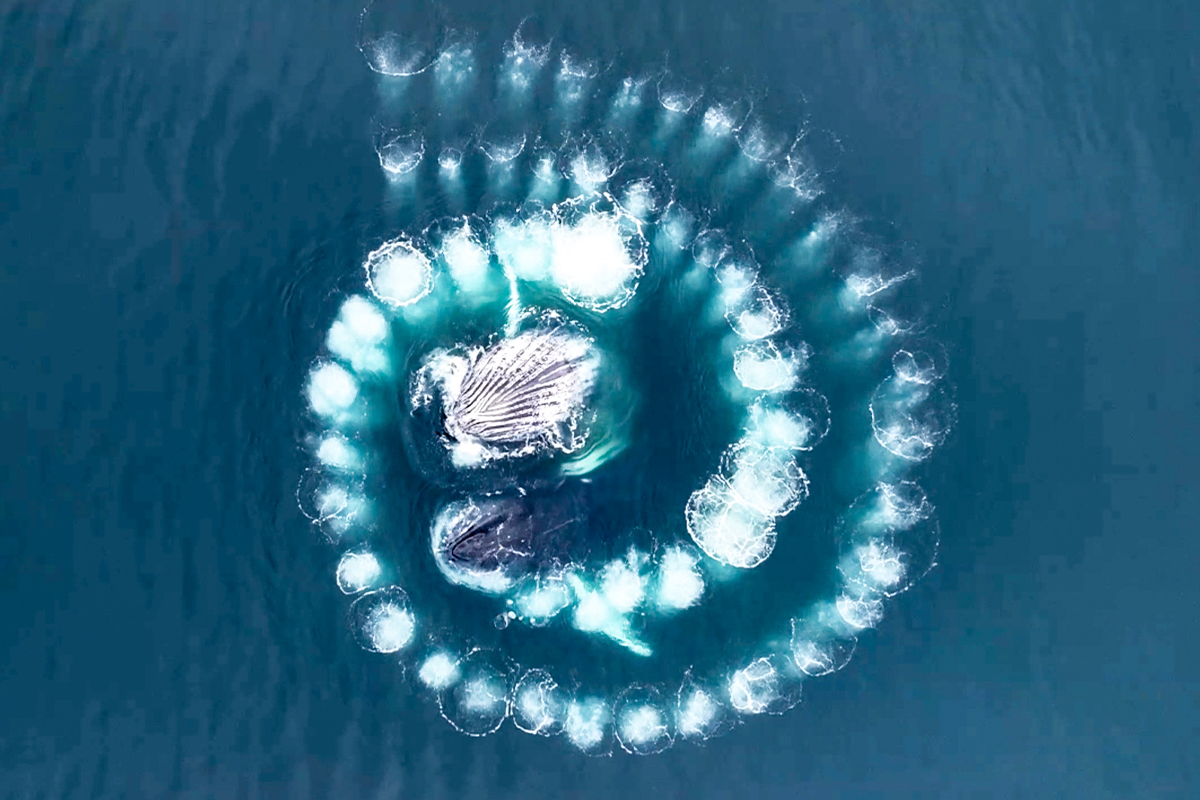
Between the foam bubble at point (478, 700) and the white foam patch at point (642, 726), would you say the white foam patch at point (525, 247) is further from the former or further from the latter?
the white foam patch at point (642, 726)

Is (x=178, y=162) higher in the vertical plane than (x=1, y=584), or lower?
higher

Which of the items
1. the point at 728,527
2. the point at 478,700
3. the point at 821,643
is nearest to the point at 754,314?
the point at 728,527

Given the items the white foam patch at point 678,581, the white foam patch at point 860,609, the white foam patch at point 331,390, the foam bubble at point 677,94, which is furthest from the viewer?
the foam bubble at point 677,94

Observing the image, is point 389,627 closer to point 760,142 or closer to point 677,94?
point 677,94

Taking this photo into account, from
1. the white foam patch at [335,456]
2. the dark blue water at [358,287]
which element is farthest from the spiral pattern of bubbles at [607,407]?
the dark blue water at [358,287]

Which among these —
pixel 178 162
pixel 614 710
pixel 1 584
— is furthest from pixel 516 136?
pixel 1 584

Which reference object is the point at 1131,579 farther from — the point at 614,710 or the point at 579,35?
the point at 579,35

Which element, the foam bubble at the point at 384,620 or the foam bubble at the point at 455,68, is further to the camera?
the foam bubble at the point at 455,68
